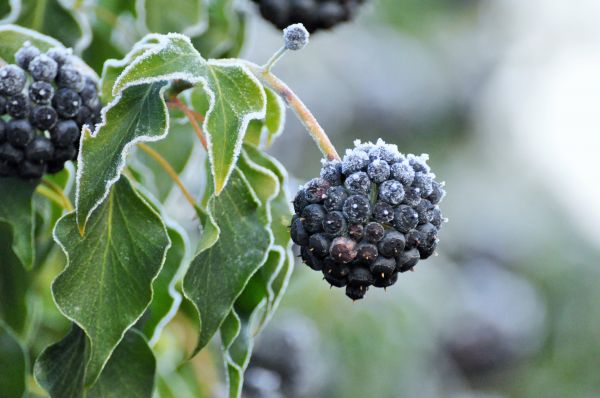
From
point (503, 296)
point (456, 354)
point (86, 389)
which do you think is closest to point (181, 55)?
point (86, 389)

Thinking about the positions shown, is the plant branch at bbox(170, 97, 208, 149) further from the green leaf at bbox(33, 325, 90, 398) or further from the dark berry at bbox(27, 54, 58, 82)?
the green leaf at bbox(33, 325, 90, 398)

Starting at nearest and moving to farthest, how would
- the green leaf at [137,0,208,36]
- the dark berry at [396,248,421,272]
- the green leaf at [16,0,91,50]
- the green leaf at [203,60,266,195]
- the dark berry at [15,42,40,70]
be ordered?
the green leaf at [203,60,266,195] → the dark berry at [396,248,421,272] → the dark berry at [15,42,40,70] → the green leaf at [16,0,91,50] → the green leaf at [137,0,208,36]

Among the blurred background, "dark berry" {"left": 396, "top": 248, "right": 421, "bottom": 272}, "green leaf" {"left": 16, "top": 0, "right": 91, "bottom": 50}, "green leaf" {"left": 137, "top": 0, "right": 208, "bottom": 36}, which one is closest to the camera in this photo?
"dark berry" {"left": 396, "top": 248, "right": 421, "bottom": 272}

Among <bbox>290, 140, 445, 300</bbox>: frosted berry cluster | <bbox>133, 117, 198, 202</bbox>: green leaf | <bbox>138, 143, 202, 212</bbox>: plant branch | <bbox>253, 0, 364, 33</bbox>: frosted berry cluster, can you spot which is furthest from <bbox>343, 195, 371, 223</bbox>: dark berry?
<bbox>253, 0, 364, 33</bbox>: frosted berry cluster

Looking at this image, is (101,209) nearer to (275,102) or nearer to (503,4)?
(275,102)

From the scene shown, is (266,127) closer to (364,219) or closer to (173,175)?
(173,175)
